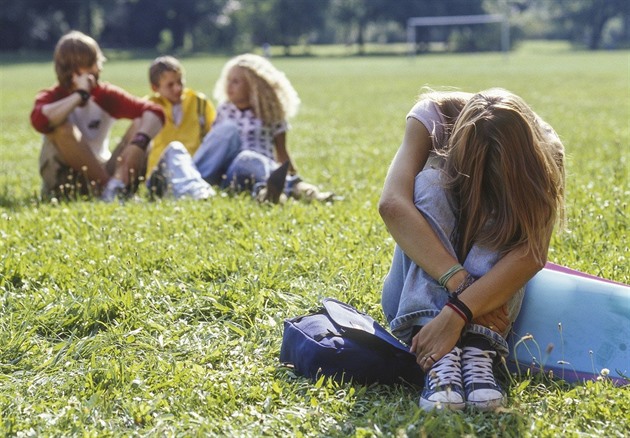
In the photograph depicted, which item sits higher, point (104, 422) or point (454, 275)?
point (454, 275)

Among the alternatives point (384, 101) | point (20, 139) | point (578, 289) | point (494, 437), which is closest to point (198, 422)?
point (494, 437)

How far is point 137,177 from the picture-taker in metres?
7.12

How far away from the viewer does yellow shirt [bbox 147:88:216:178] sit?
757 centimetres

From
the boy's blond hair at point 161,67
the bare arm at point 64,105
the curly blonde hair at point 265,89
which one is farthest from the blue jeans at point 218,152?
the bare arm at point 64,105

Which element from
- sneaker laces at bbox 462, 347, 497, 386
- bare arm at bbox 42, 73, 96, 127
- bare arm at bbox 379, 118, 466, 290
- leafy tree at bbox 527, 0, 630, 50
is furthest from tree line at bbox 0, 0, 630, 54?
sneaker laces at bbox 462, 347, 497, 386

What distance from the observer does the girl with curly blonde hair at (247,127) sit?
266 inches

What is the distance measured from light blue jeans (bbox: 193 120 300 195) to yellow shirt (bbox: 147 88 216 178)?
611mm

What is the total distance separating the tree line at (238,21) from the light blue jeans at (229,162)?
208ft

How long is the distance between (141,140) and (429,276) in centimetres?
428

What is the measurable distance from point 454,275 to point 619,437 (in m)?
0.77

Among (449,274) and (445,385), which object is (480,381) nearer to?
(445,385)

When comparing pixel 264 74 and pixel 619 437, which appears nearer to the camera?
pixel 619 437

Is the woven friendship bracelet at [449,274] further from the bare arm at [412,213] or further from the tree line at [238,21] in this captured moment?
the tree line at [238,21]

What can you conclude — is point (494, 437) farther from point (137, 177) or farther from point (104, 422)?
point (137, 177)
